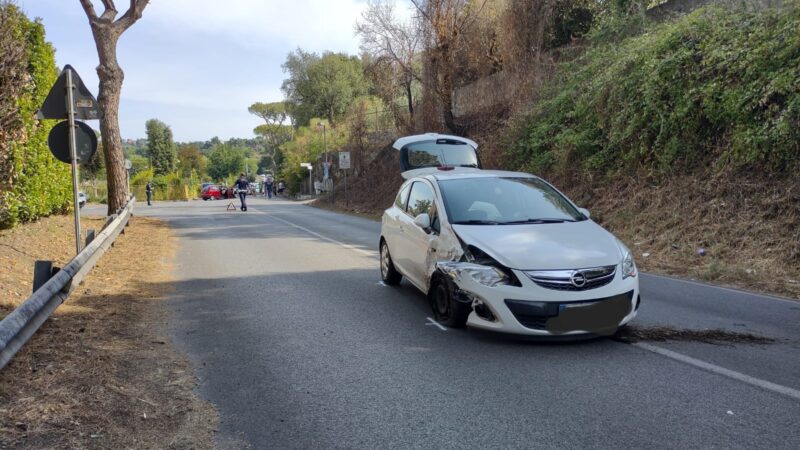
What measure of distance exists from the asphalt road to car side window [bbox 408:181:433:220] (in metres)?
1.12

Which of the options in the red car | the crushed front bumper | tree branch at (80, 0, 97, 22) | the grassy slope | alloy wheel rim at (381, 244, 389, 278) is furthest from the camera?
the red car

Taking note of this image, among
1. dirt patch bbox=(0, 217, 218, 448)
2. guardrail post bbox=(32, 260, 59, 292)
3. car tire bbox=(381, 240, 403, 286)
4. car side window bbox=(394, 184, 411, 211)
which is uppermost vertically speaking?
car side window bbox=(394, 184, 411, 211)

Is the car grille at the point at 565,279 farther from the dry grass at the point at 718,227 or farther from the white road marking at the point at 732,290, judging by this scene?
the dry grass at the point at 718,227

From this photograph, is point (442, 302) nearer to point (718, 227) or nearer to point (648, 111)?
point (718, 227)

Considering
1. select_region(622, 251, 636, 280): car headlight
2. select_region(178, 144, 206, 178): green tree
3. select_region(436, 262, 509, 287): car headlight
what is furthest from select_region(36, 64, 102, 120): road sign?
select_region(178, 144, 206, 178): green tree

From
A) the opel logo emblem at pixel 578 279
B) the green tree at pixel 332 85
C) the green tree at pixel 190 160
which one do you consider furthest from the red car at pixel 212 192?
the opel logo emblem at pixel 578 279

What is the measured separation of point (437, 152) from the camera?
1582 centimetres

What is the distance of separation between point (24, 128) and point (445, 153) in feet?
30.7

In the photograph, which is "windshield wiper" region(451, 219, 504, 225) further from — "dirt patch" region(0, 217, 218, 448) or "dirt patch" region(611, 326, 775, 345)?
"dirt patch" region(0, 217, 218, 448)

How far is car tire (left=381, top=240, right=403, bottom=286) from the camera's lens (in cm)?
845

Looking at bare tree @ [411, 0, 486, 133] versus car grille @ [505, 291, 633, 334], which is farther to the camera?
bare tree @ [411, 0, 486, 133]

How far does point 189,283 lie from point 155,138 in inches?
3801

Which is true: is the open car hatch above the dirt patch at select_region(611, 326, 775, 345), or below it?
above

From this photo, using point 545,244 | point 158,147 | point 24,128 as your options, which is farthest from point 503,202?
point 158,147
